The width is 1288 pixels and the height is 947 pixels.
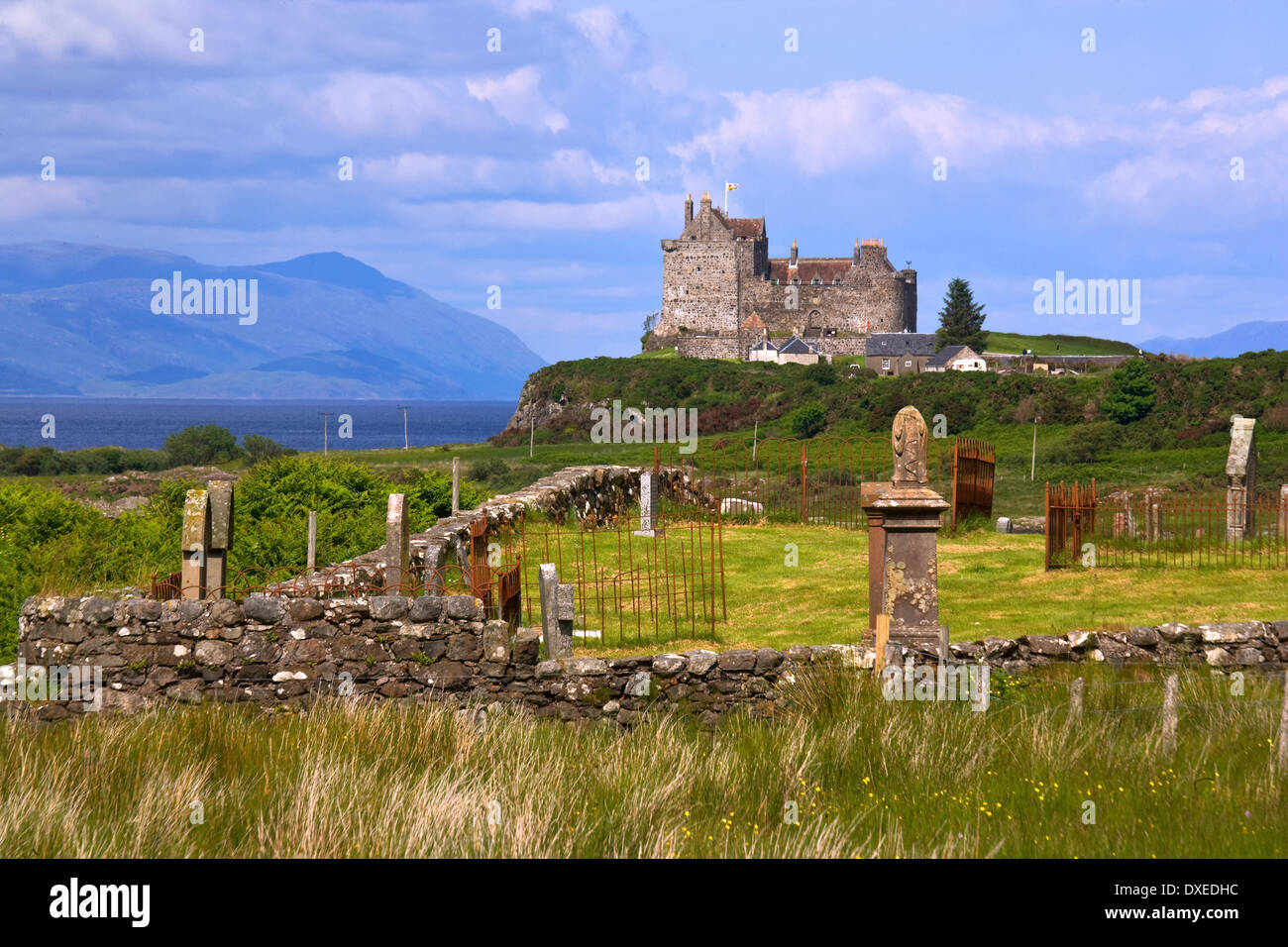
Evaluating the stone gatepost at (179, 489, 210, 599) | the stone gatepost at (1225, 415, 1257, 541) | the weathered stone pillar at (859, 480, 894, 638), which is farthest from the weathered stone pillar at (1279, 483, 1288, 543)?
the stone gatepost at (179, 489, 210, 599)

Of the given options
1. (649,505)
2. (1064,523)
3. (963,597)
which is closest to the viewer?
(963,597)

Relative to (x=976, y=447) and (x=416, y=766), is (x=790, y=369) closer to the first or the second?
(x=976, y=447)

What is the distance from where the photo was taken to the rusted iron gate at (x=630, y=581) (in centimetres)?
1385

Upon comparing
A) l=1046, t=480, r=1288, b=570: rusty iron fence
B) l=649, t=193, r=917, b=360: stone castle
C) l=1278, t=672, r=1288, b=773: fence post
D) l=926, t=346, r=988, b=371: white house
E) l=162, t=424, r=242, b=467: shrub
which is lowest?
l=1278, t=672, r=1288, b=773: fence post

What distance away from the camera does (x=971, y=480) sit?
22.6 meters

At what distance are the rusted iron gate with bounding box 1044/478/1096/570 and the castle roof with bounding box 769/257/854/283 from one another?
117 m

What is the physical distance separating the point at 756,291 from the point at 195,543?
401 feet

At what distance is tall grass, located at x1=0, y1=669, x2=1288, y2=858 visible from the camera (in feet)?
21.2

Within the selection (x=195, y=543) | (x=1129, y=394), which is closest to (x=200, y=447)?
(x=1129, y=394)

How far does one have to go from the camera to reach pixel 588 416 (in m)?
100

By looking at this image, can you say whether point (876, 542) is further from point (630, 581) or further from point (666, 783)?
point (630, 581)

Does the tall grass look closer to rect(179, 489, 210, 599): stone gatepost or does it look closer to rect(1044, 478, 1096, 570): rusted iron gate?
rect(179, 489, 210, 599): stone gatepost

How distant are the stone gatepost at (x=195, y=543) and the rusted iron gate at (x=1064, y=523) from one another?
35.9ft
